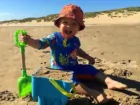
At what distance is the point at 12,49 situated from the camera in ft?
19.6

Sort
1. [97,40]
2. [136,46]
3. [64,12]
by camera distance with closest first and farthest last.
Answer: [64,12] → [136,46] → [97,40]

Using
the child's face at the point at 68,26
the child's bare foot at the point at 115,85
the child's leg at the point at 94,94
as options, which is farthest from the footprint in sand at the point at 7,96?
the child's bare foot at the point at 115,85

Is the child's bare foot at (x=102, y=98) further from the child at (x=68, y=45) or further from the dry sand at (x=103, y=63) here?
the child at (x=68, y=45)

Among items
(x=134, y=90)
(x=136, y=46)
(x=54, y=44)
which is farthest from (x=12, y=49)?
(x=134, y=90)

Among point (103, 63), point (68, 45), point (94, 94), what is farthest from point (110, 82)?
point (103, 63)

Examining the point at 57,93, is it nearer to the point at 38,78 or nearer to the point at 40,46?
the point at 38,78

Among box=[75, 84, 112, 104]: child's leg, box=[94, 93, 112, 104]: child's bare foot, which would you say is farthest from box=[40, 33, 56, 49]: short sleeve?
box=[94, 93, 112, 104]: child's bare foot

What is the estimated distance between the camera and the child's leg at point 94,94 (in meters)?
2.79

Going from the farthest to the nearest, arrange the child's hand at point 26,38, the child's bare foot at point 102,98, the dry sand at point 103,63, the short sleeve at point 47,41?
1. the short sleeve at point 47,41
2. the dry sand at point 103,63
3. the child's hand at point 26,38
4. the child's bare foot at point 102,98

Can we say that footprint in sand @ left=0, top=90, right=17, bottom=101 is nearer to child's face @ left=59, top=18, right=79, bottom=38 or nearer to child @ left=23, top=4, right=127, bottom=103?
child @ left=23, top=4, right=127, bottom=103

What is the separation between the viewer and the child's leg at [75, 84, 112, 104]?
9.14 ft

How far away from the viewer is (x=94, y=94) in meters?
2.87

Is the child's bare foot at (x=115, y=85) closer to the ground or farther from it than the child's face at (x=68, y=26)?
closer to the ground

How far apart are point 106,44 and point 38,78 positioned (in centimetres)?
381
